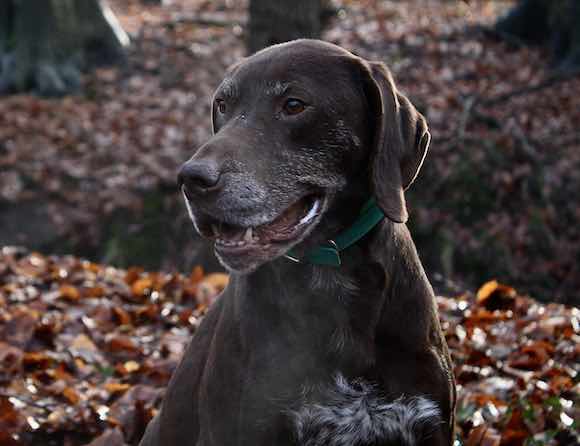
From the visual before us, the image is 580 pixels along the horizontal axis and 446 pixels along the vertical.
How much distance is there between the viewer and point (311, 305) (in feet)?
11.5

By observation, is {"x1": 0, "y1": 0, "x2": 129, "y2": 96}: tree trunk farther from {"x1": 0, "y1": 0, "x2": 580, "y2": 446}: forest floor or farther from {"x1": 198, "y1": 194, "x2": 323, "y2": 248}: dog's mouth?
{"x1": 198, "y1": 194, "x2": 323, "y2": 248}: dog's mouth

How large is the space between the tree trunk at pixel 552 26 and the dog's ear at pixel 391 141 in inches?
380

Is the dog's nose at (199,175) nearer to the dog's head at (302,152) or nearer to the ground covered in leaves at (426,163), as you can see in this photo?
the dog's head at (302,152)

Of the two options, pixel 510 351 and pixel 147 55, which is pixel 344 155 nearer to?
pixel 510 351

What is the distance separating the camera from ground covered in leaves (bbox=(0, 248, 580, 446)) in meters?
4.55

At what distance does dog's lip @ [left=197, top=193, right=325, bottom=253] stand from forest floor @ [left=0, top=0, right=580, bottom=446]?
1532 mm

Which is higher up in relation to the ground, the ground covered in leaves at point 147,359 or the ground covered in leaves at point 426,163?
the ground covered in leaves at point 147,359

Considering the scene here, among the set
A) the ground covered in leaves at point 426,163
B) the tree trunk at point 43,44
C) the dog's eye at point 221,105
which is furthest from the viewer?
the tree trunk at point 43,44

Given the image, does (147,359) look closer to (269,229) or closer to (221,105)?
(221,105)

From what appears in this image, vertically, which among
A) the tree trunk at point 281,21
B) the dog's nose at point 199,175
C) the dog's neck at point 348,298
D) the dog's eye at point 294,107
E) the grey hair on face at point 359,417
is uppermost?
the dog's eye at point 294,107

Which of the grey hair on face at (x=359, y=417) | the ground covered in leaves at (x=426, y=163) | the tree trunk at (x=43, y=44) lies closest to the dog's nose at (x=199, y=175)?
the grey hair on face at (x=359, y=417)

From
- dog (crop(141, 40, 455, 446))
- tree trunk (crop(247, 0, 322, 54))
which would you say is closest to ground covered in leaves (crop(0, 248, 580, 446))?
dog (crop(141, 40, 455, 446))

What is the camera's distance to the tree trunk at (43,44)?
14.7 metres

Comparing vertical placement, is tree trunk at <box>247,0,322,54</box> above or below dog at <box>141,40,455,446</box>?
below
